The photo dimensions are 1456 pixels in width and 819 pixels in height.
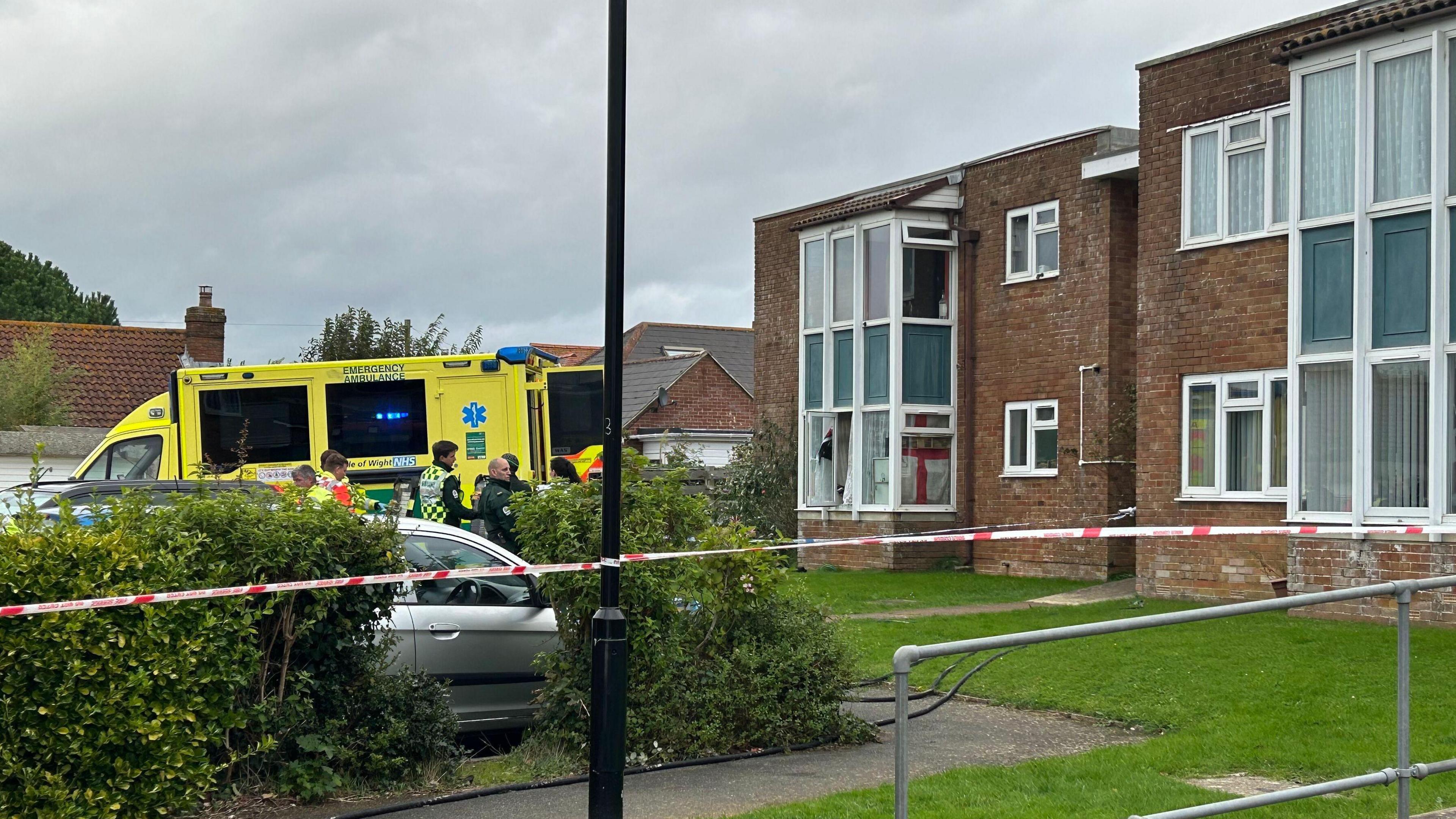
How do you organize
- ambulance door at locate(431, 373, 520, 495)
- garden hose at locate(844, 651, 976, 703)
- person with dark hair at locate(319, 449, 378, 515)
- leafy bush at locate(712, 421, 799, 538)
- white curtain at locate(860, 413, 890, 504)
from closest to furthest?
garden hose at locate(844, 651, 976, 703) → person with dark hair at locate(319, 449, 378, 515) → ambulance door at locate(431, 373, 520, 495) → white curtain at locate(860, 413, 890, 504) → leafy bush at locate(712, 421, 799, 538)

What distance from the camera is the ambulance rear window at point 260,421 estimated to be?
748 inches

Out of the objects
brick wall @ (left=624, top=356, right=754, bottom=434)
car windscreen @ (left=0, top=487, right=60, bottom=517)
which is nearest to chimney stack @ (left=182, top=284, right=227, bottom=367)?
brick wall @ (left=624, top=356, right=754, bottom=434)

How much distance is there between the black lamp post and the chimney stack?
94.2 feet

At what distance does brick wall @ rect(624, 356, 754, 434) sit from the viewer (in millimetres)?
46781

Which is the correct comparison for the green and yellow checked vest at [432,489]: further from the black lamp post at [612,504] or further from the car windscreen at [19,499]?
the black lamp post at [612,504]

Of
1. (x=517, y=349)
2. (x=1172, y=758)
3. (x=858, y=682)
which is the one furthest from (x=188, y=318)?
(x=1172, y=758)

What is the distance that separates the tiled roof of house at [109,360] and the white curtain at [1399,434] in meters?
25.6

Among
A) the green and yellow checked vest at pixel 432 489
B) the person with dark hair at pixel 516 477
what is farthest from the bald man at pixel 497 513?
the green and yellow checked vest at pixel 432 489

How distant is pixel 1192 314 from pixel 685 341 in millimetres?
39275

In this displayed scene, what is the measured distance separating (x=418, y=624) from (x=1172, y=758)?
14.6 feet

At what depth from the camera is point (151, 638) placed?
22.0 ft

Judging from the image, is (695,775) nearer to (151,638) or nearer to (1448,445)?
(151,638)

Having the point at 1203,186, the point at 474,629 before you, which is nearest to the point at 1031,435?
the point at 1203,186

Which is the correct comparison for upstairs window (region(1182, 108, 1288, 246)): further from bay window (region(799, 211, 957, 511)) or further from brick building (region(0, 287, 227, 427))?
brick building (region(0, 287, 227, 427))
